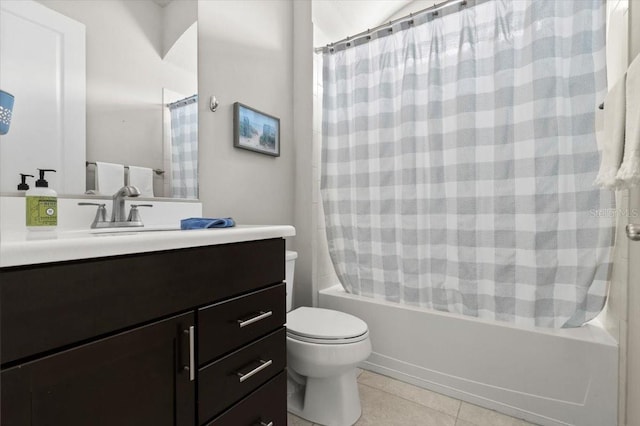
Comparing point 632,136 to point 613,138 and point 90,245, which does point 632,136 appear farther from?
point 90,245

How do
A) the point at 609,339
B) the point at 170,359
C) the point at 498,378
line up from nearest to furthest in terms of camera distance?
the point at 170,359 < the point at 609,339 < the point at 498,378

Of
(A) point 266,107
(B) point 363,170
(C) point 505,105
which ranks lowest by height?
(B) point 363,170

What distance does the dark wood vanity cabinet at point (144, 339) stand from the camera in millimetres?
491

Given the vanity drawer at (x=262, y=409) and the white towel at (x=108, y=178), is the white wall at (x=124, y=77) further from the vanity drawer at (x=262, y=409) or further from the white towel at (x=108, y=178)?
the vanity drawer at (x=262, y=409)

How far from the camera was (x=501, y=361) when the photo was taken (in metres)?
1.39

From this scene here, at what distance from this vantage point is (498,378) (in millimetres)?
1396

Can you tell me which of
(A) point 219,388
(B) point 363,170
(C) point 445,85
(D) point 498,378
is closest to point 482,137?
(C) point 445,85

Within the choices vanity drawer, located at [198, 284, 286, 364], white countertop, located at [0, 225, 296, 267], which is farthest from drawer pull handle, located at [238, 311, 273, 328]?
white countertop, located at [0, 225, 296, 267]

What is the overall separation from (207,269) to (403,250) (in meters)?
1.17

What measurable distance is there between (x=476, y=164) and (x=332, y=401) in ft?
4.34

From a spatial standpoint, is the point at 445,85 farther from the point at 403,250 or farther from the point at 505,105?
the point at 403,250

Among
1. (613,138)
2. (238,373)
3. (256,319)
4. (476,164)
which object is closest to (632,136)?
(613,138)

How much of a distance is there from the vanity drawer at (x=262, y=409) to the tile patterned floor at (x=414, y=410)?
45 cm

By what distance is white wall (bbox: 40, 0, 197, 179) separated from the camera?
104 centimetres
